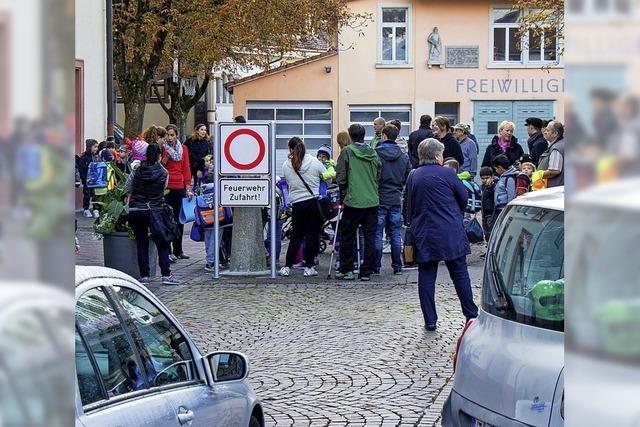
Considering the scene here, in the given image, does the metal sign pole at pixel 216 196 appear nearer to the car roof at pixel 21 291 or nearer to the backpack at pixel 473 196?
the backpack at pixel 473 196

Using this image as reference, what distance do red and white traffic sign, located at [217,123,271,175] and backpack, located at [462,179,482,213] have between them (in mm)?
3041

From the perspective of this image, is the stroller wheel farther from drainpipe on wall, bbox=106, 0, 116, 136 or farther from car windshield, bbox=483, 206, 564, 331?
car windshield, bbox=483, 206, 564, 331

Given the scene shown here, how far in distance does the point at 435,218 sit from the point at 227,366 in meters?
5.33

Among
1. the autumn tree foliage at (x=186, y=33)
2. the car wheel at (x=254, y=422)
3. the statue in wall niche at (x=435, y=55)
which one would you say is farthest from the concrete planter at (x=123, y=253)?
the statue in wall niche at (x=435, y=55)

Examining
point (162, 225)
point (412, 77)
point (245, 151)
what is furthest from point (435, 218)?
point (412, 77)

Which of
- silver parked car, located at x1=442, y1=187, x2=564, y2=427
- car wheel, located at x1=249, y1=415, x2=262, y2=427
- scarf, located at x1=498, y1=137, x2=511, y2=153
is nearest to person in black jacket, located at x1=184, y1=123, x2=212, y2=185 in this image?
scarf, located at x1=498, y1=137, x2=511, y2=153

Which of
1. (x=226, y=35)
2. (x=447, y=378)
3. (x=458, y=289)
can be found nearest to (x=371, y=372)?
(x=447, y=378)

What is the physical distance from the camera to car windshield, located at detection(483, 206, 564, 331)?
15.5 feet

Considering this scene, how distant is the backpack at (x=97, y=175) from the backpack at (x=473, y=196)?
31.0 feet

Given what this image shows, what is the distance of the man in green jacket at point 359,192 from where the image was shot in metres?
14.0

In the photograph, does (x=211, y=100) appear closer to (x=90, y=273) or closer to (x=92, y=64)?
(x=92, y=64)

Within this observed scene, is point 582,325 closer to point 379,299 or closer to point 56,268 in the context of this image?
point 56,268

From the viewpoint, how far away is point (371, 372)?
29.1 ft

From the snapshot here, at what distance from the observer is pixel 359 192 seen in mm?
13984
